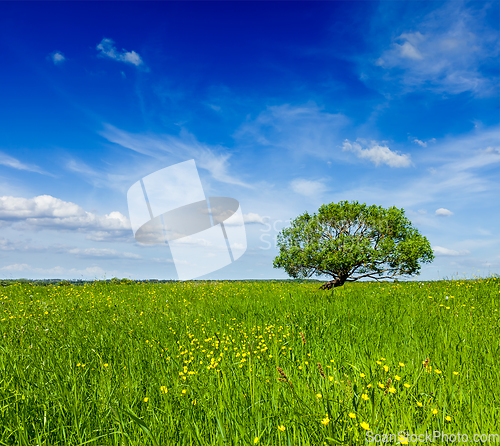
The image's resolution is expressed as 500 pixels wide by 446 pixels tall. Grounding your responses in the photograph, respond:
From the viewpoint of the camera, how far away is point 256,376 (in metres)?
3.41

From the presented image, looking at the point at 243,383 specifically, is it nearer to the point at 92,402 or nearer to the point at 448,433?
the point at 92,402

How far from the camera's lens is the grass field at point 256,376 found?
8.14 feet

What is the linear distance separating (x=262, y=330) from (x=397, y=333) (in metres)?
2.33

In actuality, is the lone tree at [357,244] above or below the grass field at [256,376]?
above

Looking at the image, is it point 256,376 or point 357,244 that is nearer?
point 256,376

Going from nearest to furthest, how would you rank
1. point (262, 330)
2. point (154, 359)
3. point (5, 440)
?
point (5, 440) → point (154, 359) → point (262, 330)

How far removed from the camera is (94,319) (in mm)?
7508

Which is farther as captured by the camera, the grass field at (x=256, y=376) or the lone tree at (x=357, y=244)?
the lone tree at (x=357, y=244)

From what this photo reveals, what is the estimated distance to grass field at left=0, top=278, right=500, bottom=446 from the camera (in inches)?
97.7

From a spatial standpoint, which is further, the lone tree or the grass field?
the lone tree

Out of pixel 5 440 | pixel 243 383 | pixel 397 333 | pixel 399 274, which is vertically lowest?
pixel 5 440

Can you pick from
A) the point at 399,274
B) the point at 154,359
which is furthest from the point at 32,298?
the point at 399,274

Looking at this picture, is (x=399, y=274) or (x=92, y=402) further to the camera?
(x=399, y=274)

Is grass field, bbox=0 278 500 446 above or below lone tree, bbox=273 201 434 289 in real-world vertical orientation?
below
